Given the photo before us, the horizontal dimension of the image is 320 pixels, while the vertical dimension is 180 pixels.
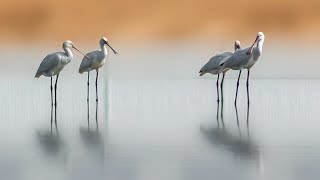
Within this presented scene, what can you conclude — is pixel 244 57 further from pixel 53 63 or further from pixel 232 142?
pixel 232 142

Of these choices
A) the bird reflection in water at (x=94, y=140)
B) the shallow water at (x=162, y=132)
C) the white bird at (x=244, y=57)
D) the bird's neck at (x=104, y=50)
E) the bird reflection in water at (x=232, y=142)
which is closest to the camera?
the shallow water at (x=162, y=132)

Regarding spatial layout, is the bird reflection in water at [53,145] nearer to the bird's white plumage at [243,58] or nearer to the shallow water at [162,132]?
the shallow water at [162,132]

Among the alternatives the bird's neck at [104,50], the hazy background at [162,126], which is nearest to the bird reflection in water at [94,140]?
the hazy background at [162,126]

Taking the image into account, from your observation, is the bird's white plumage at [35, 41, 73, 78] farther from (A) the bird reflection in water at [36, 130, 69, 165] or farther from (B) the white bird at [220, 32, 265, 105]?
(A) the bird reflection in water at [36, 130, 69, 165]

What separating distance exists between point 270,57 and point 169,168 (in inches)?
1070

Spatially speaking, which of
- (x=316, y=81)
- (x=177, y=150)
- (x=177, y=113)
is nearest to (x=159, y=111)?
(x=177, y=113)

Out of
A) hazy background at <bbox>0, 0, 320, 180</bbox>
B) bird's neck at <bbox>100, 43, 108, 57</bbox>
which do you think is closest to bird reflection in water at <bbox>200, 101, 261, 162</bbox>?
hazy background at <bbox>0, 0, 320, 180</bbox>

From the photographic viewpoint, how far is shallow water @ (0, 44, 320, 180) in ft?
33.0

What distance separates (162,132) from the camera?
13500 mm

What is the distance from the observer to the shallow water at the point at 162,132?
1005 centimetres

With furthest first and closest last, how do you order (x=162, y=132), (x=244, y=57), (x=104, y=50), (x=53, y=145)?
(x=104, y=50), (x=244, y=57), (x=162, y=132), (x=53, y=145)

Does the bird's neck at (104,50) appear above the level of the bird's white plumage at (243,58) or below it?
above

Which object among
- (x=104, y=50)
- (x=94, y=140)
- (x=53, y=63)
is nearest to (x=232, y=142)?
(x=94, y=140)

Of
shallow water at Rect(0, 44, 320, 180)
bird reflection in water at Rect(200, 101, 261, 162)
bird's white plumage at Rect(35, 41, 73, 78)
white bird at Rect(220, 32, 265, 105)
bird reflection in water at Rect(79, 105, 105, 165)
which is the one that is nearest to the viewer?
shallow water at Rect(0, 44, 320, 180)
